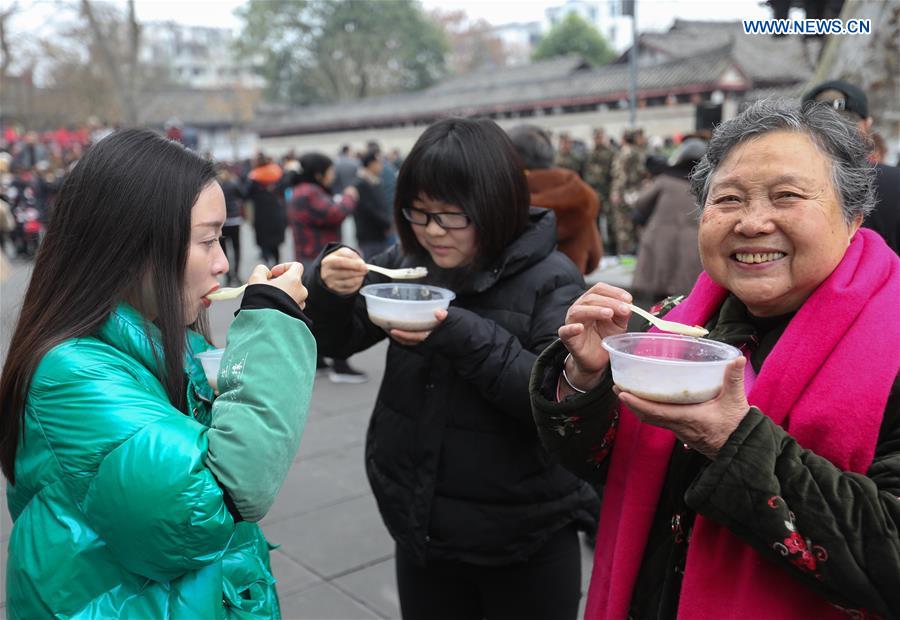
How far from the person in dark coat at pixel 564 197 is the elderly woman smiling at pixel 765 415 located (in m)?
2.38

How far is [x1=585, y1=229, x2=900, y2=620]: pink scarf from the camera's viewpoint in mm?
1335

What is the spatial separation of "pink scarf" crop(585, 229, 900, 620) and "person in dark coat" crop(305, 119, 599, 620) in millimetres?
641

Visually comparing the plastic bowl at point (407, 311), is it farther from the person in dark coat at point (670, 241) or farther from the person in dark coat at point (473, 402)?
the person in dark coat at point (670, 241)

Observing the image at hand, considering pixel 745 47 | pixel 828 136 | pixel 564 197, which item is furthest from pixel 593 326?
pixel 745 47

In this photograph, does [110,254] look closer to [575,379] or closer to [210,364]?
[210,364]

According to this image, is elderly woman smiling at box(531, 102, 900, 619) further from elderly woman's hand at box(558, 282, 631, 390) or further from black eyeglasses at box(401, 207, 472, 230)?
black eyeglasses at box(401, 207, 472, 230)

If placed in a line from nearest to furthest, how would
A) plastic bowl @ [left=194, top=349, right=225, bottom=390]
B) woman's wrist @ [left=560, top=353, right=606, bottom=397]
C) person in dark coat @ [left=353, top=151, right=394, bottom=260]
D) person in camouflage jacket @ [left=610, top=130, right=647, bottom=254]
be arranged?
1. woman's wrist @ [left=560, top=353, right=606, bottom=397]
2. plastic bowl @ [left=194, top=349, right=225, bottom=390]
3. person in dark coat @ [left=353, top=151, right=394, bottom=260]
4. person in camouflage jacket @ [left=610, top=130, right=647, bottom=254]

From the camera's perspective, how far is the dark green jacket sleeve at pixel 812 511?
1.25m

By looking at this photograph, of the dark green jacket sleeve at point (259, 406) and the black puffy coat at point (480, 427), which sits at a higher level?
the dark green jacket sleeve at point (259, 406)

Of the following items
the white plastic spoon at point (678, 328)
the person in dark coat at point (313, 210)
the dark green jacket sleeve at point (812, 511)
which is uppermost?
the white plastic spoon at point (678, 328)

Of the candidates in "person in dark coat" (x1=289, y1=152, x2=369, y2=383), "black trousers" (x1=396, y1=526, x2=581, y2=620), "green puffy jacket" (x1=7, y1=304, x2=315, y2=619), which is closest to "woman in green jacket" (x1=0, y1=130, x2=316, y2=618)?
"green puffy jacket" (x1=7, y1=304, x2=315, y2=619)

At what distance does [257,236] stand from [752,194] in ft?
35.5

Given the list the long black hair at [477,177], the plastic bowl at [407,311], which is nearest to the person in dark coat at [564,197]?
the long black hair at [477,177]

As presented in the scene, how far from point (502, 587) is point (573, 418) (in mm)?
847
